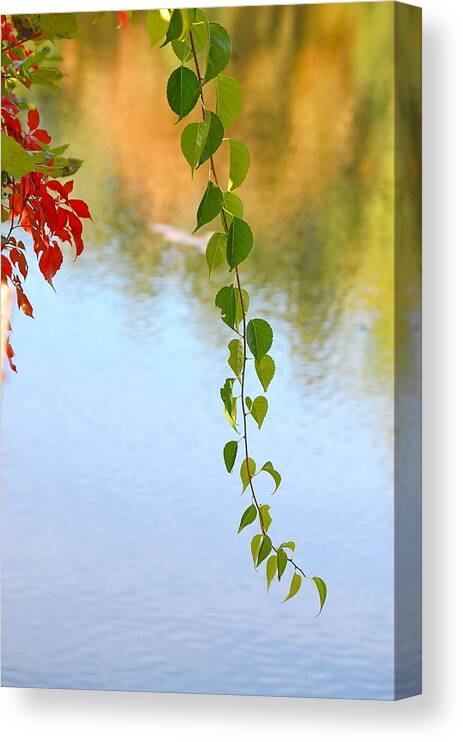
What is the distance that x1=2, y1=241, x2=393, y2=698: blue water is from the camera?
7.32ft

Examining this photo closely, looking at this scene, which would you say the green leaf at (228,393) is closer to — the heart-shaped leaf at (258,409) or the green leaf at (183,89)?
the heart-shaped leaf at (258,409)

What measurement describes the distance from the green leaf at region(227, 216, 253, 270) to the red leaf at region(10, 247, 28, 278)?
66.2 inches

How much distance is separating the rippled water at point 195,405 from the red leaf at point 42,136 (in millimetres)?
54

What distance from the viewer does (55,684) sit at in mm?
2373

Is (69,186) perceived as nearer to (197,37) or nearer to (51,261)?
(51,261)

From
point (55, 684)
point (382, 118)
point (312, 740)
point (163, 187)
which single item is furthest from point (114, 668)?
point (382, 118)

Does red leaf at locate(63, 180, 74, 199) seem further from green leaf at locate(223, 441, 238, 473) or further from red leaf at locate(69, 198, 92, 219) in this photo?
green leaf at locate(223, 441, 238, 473)

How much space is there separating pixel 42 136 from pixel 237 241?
1694mm

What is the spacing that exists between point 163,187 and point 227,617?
33.6 inches

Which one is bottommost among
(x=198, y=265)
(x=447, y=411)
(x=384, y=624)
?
(x=384, y=624)

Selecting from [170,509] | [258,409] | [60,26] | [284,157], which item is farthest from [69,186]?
[258,409]

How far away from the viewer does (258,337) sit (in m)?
0.79

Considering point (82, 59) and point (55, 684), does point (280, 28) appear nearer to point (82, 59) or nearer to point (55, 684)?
point (82, 59)

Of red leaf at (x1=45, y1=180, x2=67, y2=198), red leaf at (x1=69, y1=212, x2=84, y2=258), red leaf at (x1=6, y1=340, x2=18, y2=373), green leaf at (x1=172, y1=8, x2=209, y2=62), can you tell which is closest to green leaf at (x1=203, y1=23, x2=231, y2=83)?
green leaf at (x1=172, y1=8, x2=209, y2=62)
